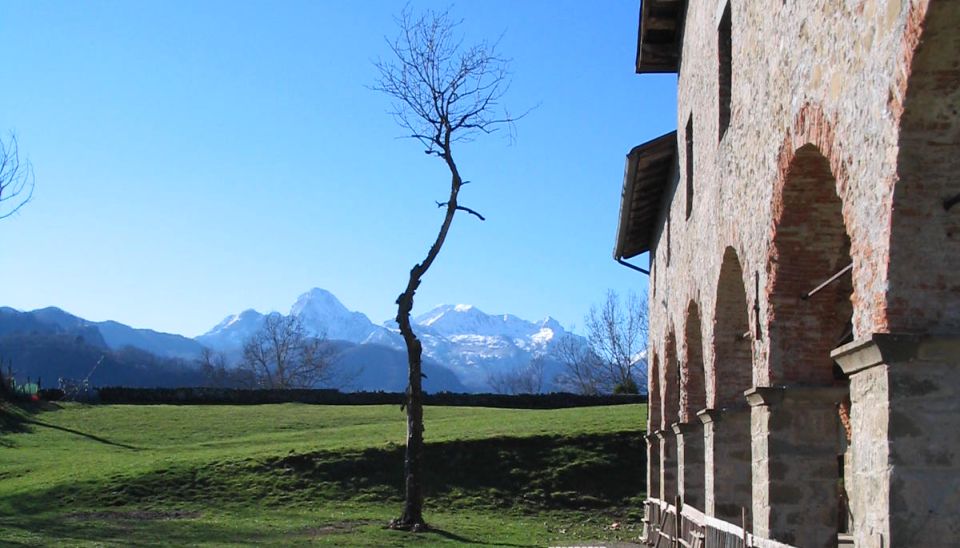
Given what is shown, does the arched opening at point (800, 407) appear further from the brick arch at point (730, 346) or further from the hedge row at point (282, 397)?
the hedge row at point (282, 397)

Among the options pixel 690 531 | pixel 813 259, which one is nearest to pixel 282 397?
pixel 690 531

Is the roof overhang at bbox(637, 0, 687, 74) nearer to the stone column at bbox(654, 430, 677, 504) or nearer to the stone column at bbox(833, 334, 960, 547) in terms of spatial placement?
the stone column at bbox(654, 430, 677, 504)

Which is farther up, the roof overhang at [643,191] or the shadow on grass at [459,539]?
the roof overhang at [643,191]

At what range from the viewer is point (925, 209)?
6656mm

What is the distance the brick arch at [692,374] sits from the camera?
16.1 metres

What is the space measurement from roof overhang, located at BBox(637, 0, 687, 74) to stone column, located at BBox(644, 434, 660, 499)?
7.47 m

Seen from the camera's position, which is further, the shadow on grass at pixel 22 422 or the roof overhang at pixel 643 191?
the shadow on grass at pixel 22 422

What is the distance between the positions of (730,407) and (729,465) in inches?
26.0

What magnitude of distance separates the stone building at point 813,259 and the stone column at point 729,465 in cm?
2

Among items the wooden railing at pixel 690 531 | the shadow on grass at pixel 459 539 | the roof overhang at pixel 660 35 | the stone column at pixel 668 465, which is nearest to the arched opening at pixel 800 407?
the wooden railing at pixel 690 531

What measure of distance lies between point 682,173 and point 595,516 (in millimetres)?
12467

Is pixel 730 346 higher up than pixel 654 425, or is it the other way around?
pixel 730 346

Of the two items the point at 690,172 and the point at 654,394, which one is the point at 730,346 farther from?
the point at 654,394

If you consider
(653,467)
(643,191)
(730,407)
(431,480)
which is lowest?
(431,480)
